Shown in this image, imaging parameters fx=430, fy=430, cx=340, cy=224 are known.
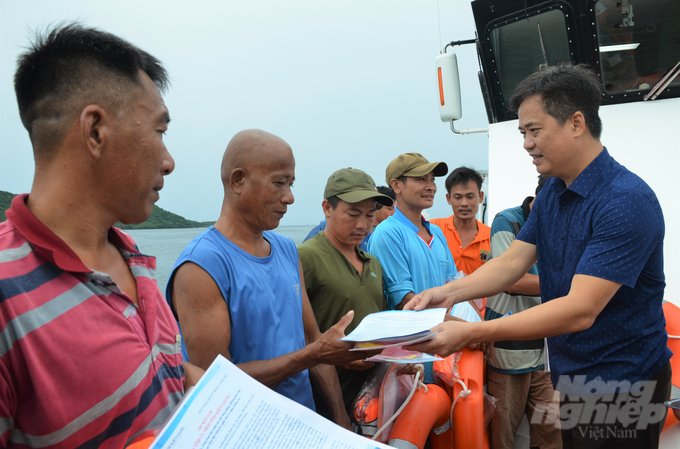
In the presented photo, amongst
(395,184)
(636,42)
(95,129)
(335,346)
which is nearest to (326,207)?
(395,184)

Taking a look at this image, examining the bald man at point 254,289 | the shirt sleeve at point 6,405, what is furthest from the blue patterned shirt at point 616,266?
the shirt sleeve at point 6,405

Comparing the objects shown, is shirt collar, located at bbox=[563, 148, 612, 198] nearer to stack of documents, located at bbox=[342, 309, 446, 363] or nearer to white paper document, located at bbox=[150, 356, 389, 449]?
stack of documents, located at bbox=[342, 309, 446, 363]

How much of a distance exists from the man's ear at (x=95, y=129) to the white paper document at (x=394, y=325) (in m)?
1.01

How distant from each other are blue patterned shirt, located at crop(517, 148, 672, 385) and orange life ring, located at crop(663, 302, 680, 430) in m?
0.80

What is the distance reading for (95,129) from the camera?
1.05 m

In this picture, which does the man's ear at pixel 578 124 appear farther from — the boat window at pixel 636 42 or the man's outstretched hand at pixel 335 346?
the boat window at pixel 636 42

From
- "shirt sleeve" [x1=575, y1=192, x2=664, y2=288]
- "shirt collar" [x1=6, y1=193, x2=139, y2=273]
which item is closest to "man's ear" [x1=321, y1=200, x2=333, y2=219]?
"shirt sleeve" [x1=575, y1=192, x2=664, y2=288]

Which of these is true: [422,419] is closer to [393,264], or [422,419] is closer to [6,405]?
[393,264]

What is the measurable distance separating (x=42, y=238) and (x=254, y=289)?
3.15 ft

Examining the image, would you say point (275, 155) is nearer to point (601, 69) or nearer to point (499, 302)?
point (499, 302)

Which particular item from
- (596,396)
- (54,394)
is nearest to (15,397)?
(54,394)

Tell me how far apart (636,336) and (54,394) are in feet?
6.92

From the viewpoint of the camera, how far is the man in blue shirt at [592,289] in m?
1.80

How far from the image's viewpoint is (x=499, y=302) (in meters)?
3.23
